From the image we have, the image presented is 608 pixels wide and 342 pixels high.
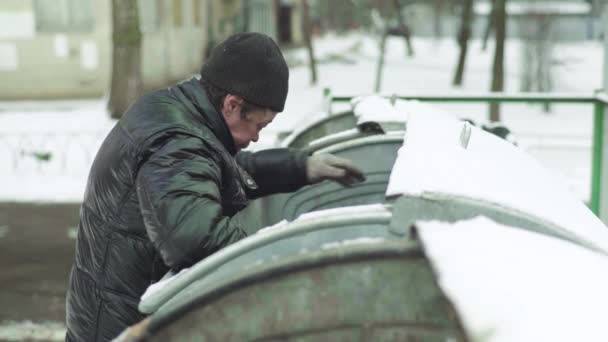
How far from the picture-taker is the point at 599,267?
6.63 ft

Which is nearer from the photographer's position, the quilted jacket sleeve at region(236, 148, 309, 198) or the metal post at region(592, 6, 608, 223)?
the quilted jacket sleeve at region(236, 148, 309, 198)

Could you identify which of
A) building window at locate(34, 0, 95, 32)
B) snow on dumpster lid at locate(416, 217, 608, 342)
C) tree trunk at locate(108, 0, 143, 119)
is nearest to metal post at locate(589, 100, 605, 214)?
snow on dumpster lid at locate(416, 217, 608, 342)

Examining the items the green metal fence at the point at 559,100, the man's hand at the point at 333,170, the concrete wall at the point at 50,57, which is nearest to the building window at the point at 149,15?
the concrete wall at the point at 50,57

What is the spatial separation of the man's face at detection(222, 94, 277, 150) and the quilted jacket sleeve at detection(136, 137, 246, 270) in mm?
287

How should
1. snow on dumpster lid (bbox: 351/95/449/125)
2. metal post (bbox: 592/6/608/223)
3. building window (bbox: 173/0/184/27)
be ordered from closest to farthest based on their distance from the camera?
snow on dumpster lid (bbox: 351/95/449/125)
metal post (bbox: 592/6/608/223)
building window (bbox: 173/0/184/27)

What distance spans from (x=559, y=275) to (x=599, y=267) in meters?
0.21

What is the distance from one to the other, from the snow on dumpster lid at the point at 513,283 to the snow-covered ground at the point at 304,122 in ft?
7.24

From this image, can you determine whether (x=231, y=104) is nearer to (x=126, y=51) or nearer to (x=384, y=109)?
→ (x=384, y=109)

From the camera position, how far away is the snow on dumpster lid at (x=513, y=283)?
5.43ft

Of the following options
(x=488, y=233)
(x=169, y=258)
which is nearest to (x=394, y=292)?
(x=488, y=233)

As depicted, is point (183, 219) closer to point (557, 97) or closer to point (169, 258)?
point (169, 258)

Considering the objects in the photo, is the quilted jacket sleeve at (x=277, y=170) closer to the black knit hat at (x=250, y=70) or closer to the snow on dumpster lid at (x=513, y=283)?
the black knit hat at (x=250, y=70)

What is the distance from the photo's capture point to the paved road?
235 inches

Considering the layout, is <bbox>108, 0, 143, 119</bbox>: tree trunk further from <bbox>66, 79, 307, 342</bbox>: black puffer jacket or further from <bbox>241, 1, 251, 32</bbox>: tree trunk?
<bbox>241, 1, 251, 32</bbox>: tree trunk
